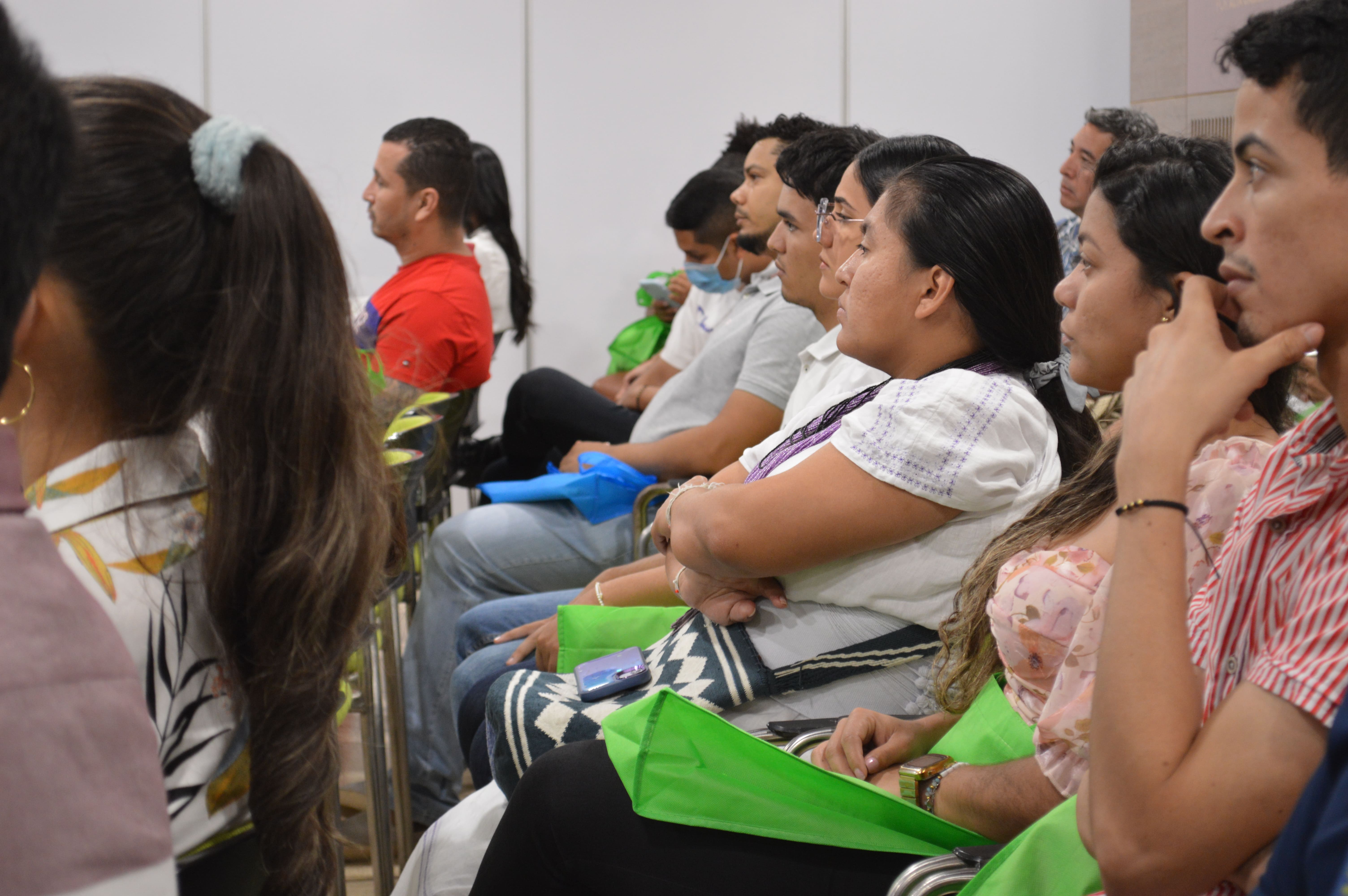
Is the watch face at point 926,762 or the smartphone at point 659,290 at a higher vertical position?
the smartphone at point 659,290

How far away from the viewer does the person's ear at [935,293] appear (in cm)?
146

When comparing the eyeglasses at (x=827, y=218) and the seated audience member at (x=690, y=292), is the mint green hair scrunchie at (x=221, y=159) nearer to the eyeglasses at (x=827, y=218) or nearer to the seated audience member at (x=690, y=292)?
the eyeglasses at (x=827, y=218)

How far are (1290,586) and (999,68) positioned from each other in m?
4.21

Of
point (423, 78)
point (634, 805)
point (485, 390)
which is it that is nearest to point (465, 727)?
point (634, 805)

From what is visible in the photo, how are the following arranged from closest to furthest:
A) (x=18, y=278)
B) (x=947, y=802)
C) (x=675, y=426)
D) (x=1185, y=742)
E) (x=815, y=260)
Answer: (x=18, y=278) < (x=1185, y=742) < (x=947, y=802) < (x=815, y=260) < (x=675, y=426)

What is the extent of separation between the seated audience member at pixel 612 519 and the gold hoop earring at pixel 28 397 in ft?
5.46

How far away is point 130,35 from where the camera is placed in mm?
4465

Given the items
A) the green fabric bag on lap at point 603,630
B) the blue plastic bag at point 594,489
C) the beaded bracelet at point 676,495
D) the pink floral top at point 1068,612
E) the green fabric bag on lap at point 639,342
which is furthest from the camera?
the green fabric bag on lap at point 639,342

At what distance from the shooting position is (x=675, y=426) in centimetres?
260

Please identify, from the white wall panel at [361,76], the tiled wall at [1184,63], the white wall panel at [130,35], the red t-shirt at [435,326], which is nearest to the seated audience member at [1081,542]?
the red t-shirt at [435,326]

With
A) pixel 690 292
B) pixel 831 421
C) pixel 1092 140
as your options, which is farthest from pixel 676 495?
pixel 1092 140

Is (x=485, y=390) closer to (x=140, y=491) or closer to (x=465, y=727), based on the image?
(x=465, y=727)

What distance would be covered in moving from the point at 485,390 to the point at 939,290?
3558mm

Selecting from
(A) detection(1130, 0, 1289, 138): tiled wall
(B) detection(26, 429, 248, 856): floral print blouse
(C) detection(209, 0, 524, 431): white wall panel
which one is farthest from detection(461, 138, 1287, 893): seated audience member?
(C) detection(209, 0, 524, 431): white wall panel
